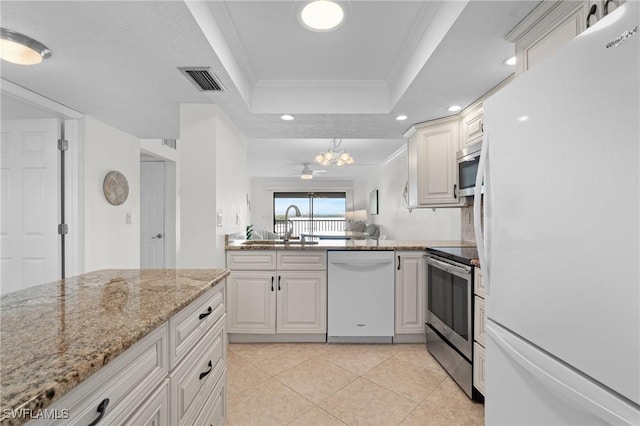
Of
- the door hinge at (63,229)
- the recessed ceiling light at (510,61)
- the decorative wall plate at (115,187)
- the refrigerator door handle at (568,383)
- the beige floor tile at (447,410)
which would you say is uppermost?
the recessed ceiling light at (510,61)

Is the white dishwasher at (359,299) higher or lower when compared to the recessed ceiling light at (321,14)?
lower

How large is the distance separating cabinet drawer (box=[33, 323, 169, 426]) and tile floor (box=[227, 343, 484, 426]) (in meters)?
1.07

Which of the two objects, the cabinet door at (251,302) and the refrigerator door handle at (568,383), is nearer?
the refrigerator door handle at (568,383)

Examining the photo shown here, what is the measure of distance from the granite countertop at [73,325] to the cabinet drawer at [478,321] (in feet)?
5.21

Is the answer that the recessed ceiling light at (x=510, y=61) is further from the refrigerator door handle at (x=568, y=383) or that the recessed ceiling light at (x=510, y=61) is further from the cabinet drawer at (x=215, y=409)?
the cabinet drawer at (x=215, y=409)

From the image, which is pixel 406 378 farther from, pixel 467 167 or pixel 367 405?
pixel 467 167

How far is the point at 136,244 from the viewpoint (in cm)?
379

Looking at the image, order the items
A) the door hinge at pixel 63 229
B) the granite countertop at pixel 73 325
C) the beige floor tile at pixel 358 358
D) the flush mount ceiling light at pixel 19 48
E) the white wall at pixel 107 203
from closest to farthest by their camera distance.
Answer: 1. the granite countertop at pixel 73 325
2. the flush mount ceiling light at pixel 19 48
3. the beige floor tile at pixel 358 358
4. the door hinge at pixel 63 229
5. the white wall at pixel 107 203

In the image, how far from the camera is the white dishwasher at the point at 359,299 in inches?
106

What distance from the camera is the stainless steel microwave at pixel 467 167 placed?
90.7 inches

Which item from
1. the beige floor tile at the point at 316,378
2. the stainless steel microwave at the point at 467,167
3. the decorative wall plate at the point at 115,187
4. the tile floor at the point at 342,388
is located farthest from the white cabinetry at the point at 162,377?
the decorative wall plate at the point at 115,187

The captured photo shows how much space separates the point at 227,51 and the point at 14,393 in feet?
6.70

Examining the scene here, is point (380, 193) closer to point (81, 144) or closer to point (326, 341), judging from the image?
point (326, 341)

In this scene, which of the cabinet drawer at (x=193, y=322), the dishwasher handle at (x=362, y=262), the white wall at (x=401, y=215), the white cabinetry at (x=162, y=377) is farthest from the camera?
the white wall at (x=401, y=215)
